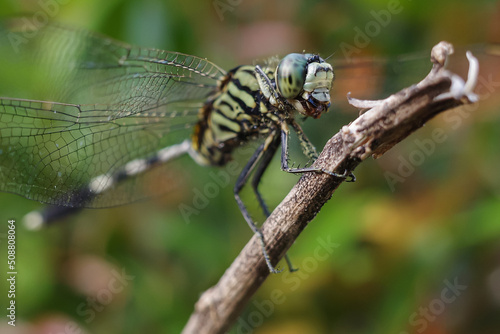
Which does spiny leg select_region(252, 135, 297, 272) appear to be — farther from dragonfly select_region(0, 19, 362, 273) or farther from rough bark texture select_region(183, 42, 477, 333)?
rough bark texture select_region(183, 42, 477, 333)

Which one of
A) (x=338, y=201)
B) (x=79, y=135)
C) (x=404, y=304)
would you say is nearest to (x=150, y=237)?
(x=79, y=135)

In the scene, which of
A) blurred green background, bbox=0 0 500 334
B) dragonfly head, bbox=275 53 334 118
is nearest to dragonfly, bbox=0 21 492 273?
dragonfly head, bbox=275 53 334 118

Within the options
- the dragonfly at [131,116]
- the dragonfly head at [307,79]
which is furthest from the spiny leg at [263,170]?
the dragonfly head at [307,79]

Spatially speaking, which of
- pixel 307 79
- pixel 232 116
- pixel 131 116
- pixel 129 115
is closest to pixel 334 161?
pixel 307 79

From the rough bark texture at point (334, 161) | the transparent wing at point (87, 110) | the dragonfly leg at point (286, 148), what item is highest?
the transparent wing at point (87, 110)

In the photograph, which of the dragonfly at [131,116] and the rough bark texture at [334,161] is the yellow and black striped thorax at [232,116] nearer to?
the dragonfly at [131,116]

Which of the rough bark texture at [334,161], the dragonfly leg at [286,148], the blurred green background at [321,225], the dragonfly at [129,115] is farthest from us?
the blurred green background at [321,225]
